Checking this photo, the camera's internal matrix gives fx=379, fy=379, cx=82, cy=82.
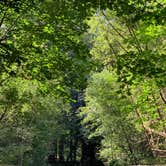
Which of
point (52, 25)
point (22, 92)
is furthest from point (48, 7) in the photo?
point (22, 92)

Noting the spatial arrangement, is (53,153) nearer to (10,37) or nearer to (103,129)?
(103,129)

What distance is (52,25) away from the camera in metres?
10.9

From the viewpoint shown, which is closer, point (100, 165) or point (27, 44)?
point (27, 44)

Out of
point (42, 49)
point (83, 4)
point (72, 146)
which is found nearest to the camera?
point (83, 4)

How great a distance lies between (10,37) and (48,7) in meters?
3.28

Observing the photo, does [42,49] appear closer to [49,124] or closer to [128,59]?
[128,59]

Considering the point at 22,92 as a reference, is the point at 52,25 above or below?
below

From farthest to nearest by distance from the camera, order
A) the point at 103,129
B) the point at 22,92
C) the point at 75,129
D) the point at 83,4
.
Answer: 1. the point at 75,129
2. the point at 103,129
3. the point at 22,92
4. the point at 83,4

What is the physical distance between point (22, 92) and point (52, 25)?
12283 mm

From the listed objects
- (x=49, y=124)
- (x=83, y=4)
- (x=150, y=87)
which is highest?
(x=49, y=124)

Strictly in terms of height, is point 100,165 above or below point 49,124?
below

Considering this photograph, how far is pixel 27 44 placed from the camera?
37.3ft

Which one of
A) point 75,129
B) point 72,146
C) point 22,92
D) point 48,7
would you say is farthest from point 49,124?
point 48,7

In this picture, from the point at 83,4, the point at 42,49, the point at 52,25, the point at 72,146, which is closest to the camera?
the point at 83,4
